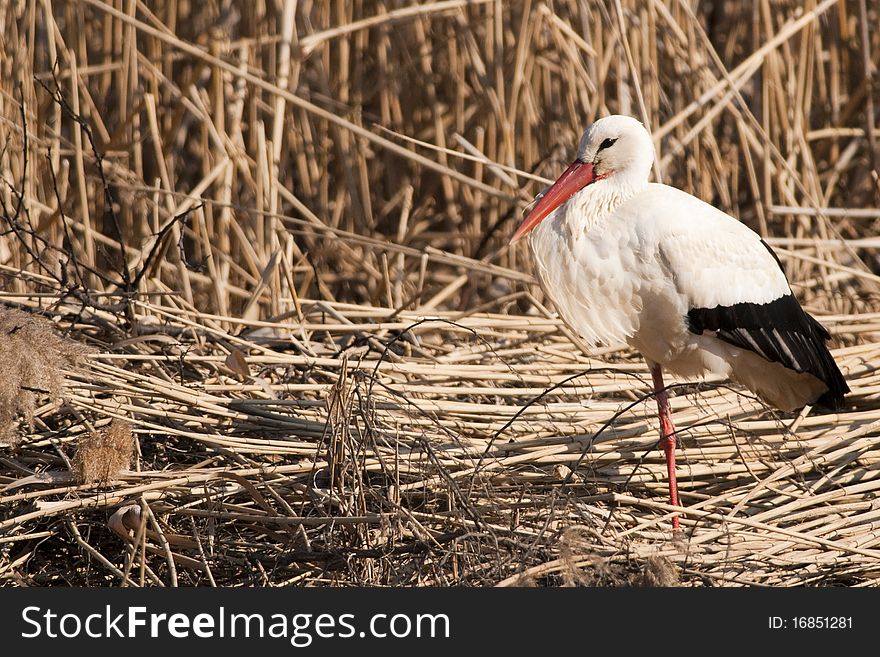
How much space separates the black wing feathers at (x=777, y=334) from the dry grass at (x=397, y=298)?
21cm

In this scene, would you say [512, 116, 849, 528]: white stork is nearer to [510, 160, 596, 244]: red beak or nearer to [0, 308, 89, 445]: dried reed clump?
[510, 160, 596, 244]: red beak

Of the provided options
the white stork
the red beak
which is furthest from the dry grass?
the red beak

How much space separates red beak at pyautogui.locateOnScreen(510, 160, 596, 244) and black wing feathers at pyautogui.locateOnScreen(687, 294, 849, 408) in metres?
0.48

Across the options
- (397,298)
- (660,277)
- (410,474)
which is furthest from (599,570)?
(397,298)

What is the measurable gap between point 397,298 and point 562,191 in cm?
150

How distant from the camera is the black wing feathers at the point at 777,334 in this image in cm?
307

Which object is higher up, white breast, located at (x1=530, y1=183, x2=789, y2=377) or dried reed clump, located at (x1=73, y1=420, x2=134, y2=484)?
white breast, located at (x1=530, y1=183, x2=789, y2=377)

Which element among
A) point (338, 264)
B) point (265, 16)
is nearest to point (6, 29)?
point (265, 16)

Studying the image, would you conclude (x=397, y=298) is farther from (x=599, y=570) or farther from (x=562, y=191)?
(x=599, y=570)

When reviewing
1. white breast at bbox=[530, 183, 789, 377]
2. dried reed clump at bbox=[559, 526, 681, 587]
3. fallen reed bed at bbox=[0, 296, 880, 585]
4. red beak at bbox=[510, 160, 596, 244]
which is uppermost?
red beak at bbox=[510, 160, 596, 244]

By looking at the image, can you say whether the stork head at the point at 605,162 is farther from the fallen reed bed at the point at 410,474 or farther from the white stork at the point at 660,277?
the fallen reed bed at the point at 410,474

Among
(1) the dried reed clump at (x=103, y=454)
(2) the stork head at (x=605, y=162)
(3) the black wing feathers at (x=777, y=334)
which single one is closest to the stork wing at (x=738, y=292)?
(3) the black wing feathers at (x=777, y=334)

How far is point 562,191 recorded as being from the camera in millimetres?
3143

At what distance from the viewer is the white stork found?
300 centimetres
